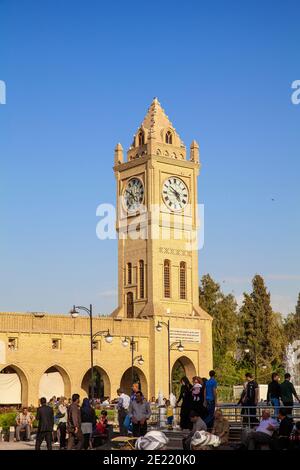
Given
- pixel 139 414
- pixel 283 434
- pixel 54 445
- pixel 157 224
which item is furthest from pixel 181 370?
pixel 283 434

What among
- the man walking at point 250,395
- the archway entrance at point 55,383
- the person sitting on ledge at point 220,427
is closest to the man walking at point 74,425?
the person sitting on ledge at point 220,427

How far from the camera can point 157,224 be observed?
67.8m

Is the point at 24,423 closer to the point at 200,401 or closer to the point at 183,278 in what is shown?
the point at 200,401

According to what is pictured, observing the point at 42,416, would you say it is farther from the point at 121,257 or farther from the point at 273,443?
the point at 121,257

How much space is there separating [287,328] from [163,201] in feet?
114

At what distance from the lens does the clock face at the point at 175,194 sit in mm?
69125

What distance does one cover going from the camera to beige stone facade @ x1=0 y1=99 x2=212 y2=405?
5934cm

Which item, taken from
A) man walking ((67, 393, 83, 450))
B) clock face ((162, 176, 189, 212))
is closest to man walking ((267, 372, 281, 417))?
man walking ((67, 393, 83, 450))

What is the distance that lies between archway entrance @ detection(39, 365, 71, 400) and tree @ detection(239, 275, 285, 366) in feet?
75.0

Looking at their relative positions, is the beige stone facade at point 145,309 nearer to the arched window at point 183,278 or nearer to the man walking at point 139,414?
the arched window at point 183,278

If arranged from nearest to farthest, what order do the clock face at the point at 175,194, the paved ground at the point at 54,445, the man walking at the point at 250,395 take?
the man walking at the point at 250,395
the paved ground at the point at 54,445
the clock face at the point at 175,194

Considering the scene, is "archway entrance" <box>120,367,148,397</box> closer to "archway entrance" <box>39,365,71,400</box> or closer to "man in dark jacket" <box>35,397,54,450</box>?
"archway entrance" <box>39,365,71,400</box>

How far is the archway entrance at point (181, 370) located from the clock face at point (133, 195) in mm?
11320
